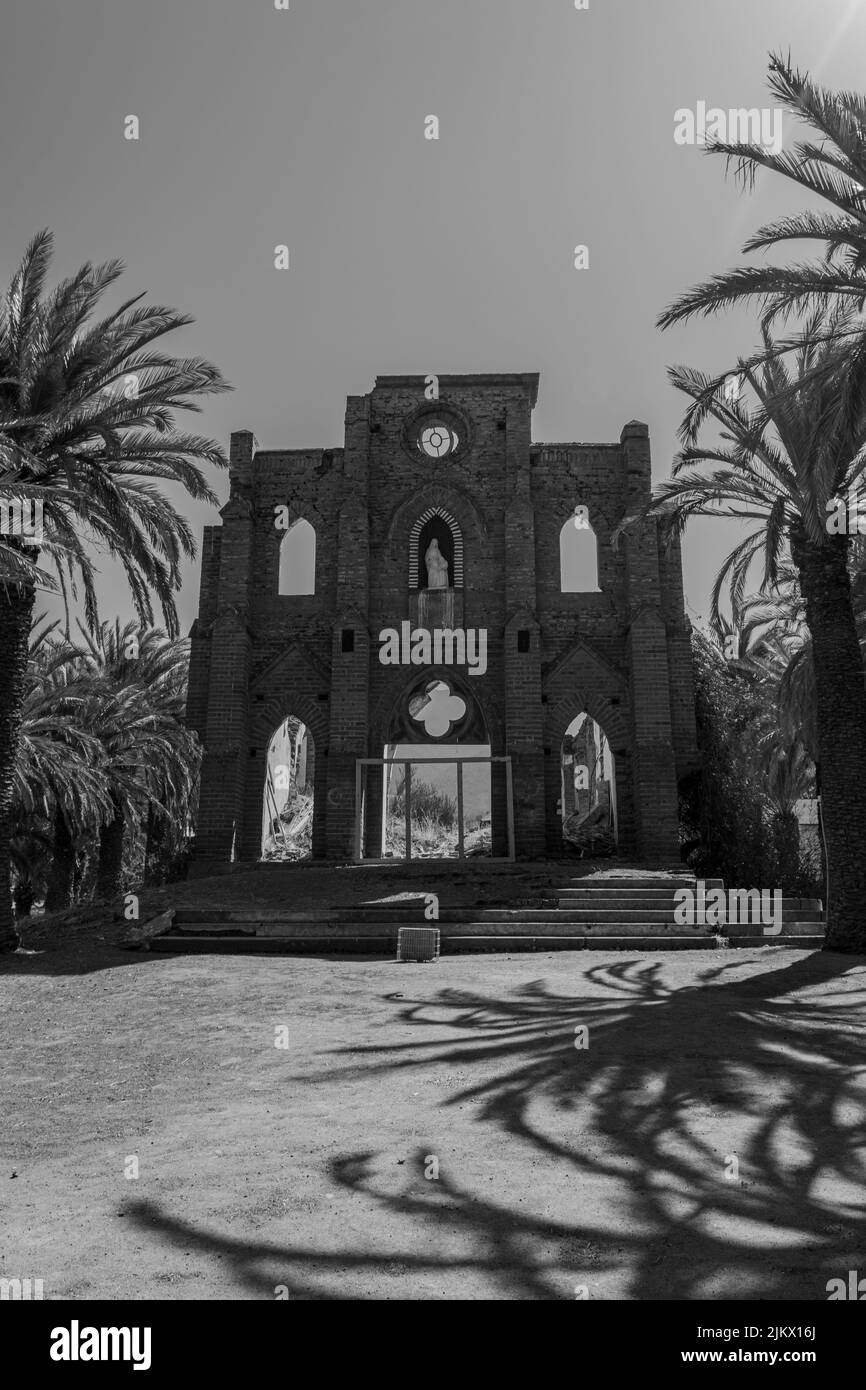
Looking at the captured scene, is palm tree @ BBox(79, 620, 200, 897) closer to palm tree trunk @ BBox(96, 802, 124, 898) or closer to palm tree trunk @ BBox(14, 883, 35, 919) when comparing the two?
palm tree trunk @ BBox(96, 802, 124, 898)

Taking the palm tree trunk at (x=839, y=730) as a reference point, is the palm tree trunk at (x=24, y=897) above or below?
below

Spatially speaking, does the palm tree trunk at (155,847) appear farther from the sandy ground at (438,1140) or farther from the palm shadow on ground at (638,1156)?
the palm shadow on ground at (638,1156)

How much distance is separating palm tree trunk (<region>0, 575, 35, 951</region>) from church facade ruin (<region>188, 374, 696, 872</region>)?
7.72 meters

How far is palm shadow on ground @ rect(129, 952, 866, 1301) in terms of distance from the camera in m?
3.99

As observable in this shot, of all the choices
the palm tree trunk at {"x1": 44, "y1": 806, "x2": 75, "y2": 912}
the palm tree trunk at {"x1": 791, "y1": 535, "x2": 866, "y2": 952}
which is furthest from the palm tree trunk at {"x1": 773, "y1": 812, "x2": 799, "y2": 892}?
the palm tree trunk at {"x1": 44, "y1": 806, "x2": 75, "y2": 912}

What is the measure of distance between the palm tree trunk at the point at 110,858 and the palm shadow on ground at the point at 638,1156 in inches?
675

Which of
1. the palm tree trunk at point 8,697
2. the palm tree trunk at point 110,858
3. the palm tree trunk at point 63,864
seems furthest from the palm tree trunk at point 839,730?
the palm tree trunk at point 63,864

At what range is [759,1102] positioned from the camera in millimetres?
6328

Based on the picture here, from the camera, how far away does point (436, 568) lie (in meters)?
24.3

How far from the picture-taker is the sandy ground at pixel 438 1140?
4059 millimetres

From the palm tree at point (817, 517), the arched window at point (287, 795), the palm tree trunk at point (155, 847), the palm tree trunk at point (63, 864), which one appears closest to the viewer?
the palm tree at point (817, 517)

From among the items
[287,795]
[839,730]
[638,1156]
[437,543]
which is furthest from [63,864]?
[638,1156]

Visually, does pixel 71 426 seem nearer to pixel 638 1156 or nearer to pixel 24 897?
pixel 638 1156
